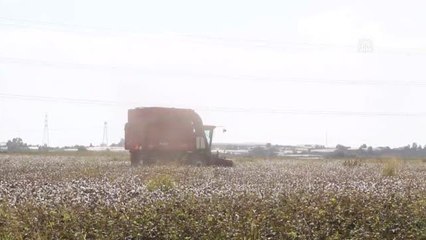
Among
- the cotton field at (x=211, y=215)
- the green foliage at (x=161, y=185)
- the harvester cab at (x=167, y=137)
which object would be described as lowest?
the cotton field at (x=211, y=215)

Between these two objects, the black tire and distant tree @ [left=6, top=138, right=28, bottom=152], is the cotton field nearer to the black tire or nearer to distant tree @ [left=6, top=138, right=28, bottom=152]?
the black tire

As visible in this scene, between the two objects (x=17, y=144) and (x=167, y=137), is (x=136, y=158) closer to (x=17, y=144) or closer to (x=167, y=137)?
(x=167, y=137)

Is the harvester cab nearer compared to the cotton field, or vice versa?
the cotton field

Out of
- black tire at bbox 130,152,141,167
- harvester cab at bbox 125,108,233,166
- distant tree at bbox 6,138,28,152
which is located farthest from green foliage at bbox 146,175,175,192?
distant tree at bbox 6,138,28,152

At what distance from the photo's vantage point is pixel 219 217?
421 inches

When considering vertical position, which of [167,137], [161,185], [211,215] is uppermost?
[167,137]

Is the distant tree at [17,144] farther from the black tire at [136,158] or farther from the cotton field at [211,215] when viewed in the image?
the cotton field at [211,215]

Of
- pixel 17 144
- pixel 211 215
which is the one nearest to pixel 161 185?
pixel 211 215

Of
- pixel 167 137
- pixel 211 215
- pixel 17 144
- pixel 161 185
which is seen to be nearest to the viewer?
pixel 211 215

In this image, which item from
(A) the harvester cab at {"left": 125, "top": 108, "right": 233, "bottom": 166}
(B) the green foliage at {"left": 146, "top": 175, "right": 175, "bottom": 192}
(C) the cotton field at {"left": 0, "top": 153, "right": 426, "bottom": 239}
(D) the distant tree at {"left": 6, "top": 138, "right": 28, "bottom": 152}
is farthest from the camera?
(D) the distant tree at {"left": 6, "top": 138, "right": 28, "bottom": 152}

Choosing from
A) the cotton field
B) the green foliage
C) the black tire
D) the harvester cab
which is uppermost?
the harvester cab

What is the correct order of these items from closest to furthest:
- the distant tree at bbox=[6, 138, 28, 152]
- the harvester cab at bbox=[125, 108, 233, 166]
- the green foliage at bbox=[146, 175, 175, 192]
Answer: the green foliage at bbox=[146, 175, 175, 192], the harvester cab at bbox=[125, 108, 233, 166], the distant tree at bbox=[6, 138, 28, 152]

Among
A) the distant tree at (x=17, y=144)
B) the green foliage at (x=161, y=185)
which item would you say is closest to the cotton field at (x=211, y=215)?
the green foliage at (x=161, y=185)

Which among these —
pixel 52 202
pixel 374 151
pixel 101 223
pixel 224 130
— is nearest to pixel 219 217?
pixel 101 223
